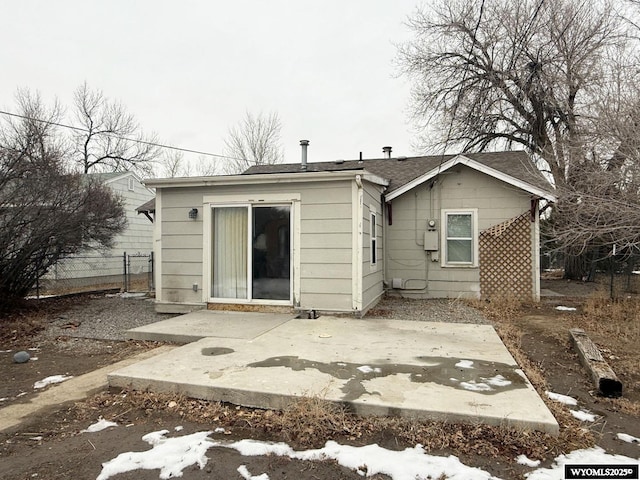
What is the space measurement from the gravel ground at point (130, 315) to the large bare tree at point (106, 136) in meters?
13.0

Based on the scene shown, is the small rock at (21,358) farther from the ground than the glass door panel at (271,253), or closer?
closer

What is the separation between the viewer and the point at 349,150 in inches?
899

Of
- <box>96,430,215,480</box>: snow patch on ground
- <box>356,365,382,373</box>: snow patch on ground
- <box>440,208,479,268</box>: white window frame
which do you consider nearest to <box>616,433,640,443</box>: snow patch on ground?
<box>356,365,382,373</box>: snow patch on ground

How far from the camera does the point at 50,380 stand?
420 centimetres

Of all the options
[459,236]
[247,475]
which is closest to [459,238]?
[459,236]

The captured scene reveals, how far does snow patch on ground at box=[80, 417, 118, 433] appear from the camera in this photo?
2.96 meters

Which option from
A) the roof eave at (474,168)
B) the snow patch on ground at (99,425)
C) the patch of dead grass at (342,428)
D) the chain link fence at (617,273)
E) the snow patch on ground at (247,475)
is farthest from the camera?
the chain link fence at (617,273)

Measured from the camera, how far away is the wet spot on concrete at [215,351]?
446 centimetres

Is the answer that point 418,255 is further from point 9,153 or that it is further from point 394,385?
point 9,153

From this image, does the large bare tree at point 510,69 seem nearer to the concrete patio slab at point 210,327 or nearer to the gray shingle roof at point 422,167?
the gray shingle roof at point 422,167

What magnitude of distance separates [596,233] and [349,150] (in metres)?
16.9

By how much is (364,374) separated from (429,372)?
0.64m

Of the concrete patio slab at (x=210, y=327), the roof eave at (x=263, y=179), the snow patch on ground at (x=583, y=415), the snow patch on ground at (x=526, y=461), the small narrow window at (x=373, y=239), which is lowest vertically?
the snow patch on ground at (x=583, y=415)

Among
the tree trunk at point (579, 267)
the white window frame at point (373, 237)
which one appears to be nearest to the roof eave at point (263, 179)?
the white window frame at point (373, 237)
